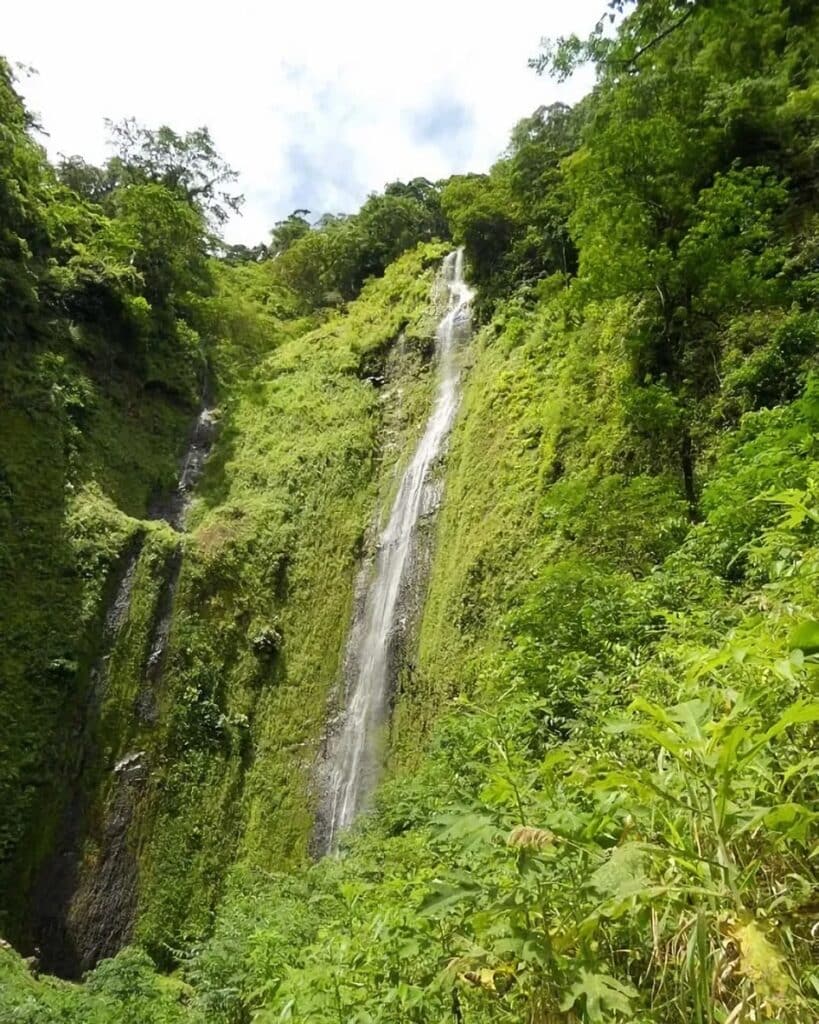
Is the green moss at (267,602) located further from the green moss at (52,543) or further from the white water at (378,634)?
the green moss at (52,543)

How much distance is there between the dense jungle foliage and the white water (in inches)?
23.7

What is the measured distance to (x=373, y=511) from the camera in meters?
16.2

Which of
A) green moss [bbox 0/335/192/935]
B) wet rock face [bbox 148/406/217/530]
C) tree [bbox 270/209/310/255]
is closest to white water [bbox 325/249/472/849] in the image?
green moss [bbox 0/335/192/935]

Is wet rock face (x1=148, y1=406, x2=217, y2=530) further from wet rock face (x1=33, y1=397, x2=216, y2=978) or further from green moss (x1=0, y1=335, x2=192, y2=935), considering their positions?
wet rock face (x1=33, y1=397, x2=216, y2=978)

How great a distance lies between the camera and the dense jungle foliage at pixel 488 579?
5.19 ft

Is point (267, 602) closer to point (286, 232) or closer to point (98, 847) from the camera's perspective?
point (98, 847)

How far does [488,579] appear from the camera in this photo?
10844 millimetres

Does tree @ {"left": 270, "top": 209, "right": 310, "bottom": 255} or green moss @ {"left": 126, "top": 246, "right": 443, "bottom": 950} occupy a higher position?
tree @ {"left": 270, "top": 209, "right": 310, "bottom": 255}

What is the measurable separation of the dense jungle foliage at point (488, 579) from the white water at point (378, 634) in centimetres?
60

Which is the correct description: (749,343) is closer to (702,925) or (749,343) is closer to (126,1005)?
(702,925)

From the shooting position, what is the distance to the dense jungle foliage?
5.19ft

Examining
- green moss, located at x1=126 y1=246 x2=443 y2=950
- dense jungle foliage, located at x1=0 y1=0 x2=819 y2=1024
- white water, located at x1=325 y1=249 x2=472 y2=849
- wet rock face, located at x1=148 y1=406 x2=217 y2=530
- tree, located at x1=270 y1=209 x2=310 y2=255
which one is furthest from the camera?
tree, located at x1=270 y1=209 x2=310 y2=255

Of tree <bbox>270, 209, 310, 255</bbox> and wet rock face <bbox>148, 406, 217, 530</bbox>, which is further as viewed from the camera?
tree <bbox>270, 209, 310, 255</bbox>

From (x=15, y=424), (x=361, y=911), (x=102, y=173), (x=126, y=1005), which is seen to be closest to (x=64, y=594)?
(x=15, y=424)
